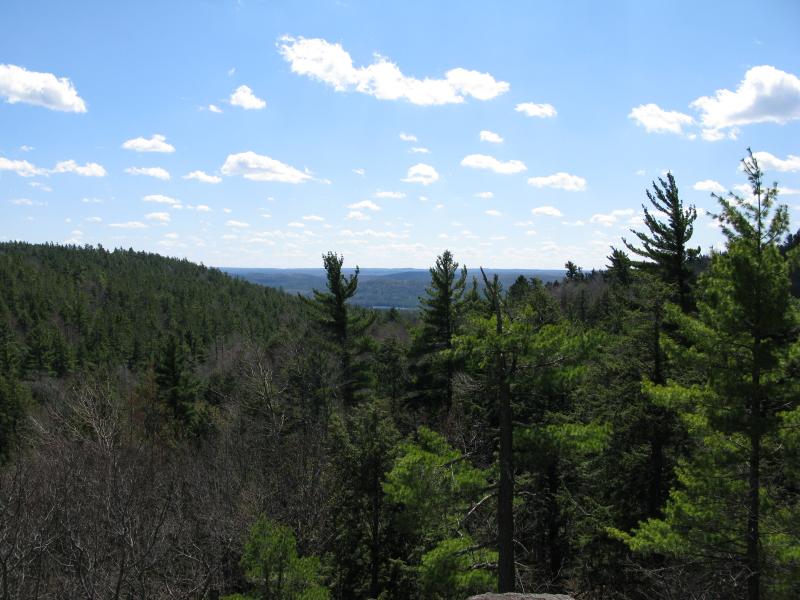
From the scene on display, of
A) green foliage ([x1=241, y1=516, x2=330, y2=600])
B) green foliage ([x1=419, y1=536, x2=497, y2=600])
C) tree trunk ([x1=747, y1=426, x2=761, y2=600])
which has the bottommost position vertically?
green foliage ([x1=241, y1=516, x2=330, y2=600])

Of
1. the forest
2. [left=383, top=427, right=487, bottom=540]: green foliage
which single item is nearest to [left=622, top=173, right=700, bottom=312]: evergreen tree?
the forest

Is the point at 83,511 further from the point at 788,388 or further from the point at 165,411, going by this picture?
the point at 788,388

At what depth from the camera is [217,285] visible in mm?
167250

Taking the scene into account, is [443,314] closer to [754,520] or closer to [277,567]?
[277,567]

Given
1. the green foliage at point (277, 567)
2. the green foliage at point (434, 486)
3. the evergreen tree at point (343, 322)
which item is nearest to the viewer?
the green foliage at point (434, 486)

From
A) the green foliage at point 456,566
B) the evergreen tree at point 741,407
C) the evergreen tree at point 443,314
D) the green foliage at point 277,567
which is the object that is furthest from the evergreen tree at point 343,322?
the evergreen tree at point 741,407

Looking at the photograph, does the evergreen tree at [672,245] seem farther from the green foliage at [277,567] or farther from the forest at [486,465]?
the green foliage at [277,567]

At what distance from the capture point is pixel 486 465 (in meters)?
15.3

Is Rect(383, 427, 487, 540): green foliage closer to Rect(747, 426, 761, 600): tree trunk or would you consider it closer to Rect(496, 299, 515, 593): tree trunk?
Rect(496, 299, 515, 593): tree trunk

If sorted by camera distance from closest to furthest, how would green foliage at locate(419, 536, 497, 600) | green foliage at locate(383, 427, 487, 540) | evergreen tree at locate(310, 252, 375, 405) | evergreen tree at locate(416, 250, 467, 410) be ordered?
green foliage at locate(383, 427, 487, 540) < green foliage at locate(419, 536, 497, 600) < evergreen tree at locate(416, 250, 467, 410) < evergreen tree at locate(310, 252, 375, 405)

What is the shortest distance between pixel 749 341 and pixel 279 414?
1945 centimetres

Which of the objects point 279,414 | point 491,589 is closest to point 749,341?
point 491,589

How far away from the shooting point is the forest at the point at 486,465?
8.30 metres

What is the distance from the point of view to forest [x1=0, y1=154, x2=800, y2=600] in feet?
27.2
